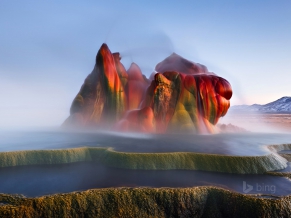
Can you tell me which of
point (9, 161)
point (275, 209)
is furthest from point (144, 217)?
point (9, 161)

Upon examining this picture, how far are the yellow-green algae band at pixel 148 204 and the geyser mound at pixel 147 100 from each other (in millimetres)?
26699

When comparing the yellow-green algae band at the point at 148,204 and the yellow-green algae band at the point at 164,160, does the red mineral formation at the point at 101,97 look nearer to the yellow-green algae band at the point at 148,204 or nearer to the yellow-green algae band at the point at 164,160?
the yellow-green algae band at the point at 164,160

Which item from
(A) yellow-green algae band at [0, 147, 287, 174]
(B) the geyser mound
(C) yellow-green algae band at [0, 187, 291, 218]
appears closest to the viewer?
(C) yellow-green algae band at [0, 187, 291, 218]

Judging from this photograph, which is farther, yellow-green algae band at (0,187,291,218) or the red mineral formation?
the red mineral formation

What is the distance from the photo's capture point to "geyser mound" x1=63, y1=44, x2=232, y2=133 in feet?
146

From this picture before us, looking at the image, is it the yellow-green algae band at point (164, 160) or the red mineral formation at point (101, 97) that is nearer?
the yellow-green algae band at point (164, 160)

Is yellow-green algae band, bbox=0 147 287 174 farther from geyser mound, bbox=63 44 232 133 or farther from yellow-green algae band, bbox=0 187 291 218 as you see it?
geyser mound, bbox=63 44 232 133

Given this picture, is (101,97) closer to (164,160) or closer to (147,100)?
(147,100)

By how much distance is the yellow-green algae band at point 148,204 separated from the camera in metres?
15.3

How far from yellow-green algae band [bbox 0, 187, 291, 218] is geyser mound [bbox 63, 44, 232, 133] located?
26.7 metres

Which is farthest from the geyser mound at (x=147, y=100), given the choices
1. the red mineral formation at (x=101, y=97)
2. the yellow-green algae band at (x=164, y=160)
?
the yellow-green algae band at (x=164, y=160)

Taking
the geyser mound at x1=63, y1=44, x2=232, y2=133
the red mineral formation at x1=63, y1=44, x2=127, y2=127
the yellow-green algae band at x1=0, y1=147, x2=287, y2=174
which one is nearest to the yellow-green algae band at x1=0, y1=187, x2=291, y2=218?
the yellow-green algae band at x1=0, y1=147, x2=287, y2=174

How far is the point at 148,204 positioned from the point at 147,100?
3242cm

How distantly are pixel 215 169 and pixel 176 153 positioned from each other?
154 inches
